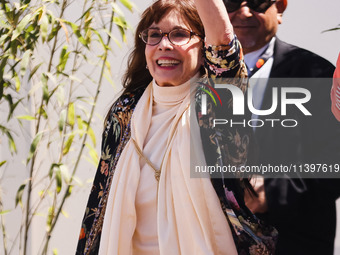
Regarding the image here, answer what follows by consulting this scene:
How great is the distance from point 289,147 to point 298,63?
1.08ft

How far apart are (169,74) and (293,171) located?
53 cm

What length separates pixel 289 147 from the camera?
A: 2.08 m

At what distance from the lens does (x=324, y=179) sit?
2.08 meters

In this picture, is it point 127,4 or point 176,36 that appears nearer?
point 176,36

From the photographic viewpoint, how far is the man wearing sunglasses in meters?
1.99

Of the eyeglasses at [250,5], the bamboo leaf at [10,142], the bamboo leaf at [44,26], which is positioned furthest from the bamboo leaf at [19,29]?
the eyeglasses at [250,5]

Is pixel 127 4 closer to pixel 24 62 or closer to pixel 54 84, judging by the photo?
pixel 24 62

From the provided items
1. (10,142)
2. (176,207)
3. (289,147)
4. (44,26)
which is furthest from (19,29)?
(289,147)

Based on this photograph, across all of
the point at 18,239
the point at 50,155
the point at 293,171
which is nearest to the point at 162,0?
the point at 293,171

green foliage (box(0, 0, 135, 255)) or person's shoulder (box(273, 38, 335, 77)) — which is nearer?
person's shoulder (box(273, 38, 335, 77))

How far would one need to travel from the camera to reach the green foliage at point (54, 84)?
310cm

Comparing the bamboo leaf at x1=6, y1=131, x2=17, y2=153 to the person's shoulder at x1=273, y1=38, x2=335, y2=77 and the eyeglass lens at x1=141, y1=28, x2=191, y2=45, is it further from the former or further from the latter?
the person's shoulder at x1=273, y1=38, x2=335, y2=77

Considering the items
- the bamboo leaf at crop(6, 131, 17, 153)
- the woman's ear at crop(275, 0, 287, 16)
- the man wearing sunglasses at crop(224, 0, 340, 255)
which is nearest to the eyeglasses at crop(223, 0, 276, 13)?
the man wearing sunglasses at crop(224, 0, 340, 255)

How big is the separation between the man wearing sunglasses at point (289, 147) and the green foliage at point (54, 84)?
3.10 ft
